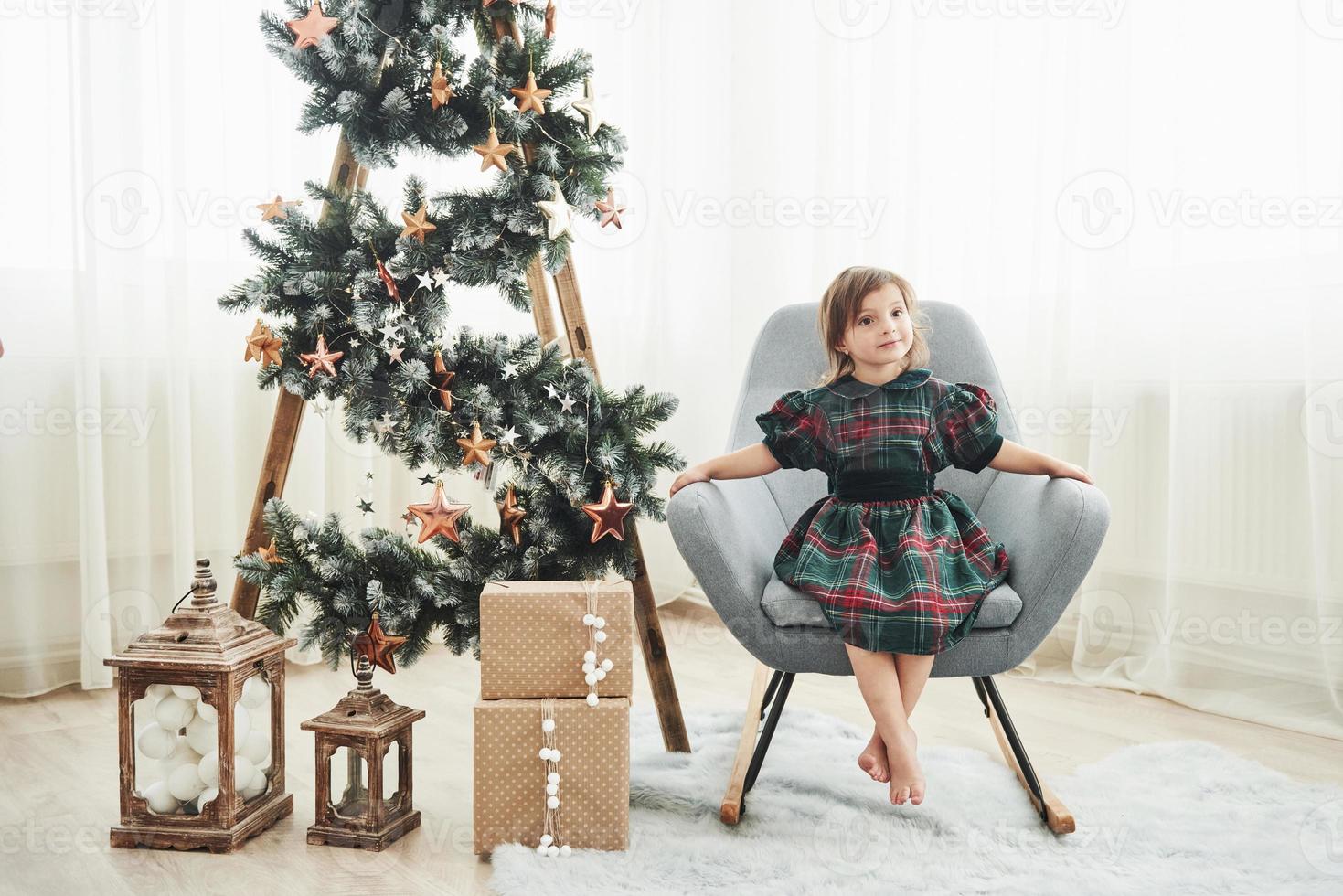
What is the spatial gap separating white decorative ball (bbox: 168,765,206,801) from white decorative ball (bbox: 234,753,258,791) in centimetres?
5

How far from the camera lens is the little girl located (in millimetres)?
1464

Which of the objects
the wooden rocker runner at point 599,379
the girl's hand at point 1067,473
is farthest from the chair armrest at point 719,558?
the girl's hand at point 1067,473

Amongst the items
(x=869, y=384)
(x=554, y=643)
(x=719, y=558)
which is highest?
(x=869, y=384)

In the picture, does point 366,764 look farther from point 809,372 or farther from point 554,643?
point 809,372

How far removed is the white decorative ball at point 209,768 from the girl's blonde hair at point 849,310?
1137 millimetres

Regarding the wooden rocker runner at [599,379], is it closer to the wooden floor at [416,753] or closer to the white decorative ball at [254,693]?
the white decorative ball at [254,693]

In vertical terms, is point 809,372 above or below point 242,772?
above

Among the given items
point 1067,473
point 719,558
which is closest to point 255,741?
point 719,558

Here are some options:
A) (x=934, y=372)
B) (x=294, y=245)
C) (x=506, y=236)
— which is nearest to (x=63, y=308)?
(x=294, y=245)

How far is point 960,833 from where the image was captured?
153cm

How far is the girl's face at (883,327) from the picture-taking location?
1.68 metres

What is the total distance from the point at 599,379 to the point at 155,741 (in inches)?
34.7

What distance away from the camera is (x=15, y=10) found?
7.15ft

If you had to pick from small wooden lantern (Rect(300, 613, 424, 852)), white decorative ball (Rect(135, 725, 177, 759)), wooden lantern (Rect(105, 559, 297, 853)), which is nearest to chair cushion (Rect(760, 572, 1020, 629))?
small wooden lantern (Rect(300, 613, 424, 852))
